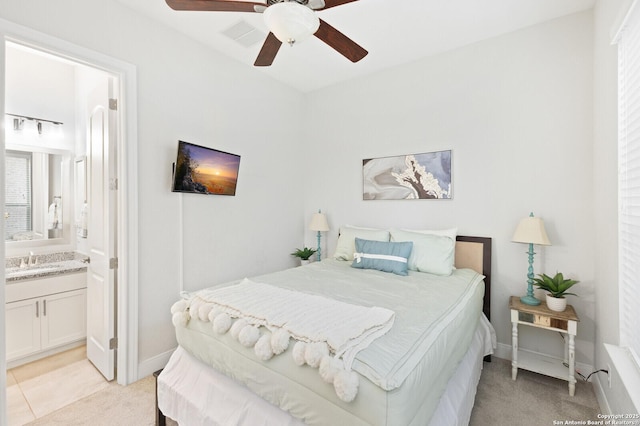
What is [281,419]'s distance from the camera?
137cm

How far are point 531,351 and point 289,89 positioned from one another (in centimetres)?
398

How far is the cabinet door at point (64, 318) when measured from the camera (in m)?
2.86

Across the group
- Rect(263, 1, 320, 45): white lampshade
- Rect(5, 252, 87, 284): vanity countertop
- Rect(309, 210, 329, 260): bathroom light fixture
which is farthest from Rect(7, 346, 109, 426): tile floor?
Rect(263, 1, 320, 45): white lampshade

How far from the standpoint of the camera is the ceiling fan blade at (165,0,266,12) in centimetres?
158

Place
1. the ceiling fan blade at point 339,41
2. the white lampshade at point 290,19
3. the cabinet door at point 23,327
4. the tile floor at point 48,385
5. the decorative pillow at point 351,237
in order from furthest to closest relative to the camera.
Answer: the decorative pillow at point 351,237
the cabinet door at point 23,327
the tile floor at point 48,385
the ceiling fan blade at point 339,41
the white lampshade at point 290,19

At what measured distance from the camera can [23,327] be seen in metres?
2.71

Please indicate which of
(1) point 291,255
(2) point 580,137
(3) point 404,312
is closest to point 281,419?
(3) point 404,312

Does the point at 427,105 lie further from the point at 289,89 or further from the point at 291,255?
the point at 291,255

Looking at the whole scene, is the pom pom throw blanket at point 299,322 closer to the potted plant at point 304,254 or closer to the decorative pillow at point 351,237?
the decorative pillow at point 351,237

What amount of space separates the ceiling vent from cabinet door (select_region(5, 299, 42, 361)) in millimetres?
3093

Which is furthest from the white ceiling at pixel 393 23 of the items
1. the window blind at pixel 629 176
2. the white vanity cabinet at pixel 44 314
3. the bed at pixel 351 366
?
the white vanity cabinet at pixel 44 314

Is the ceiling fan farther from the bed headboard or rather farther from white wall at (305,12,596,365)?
the bed headboard

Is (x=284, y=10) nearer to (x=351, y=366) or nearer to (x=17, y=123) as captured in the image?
(x=351, y=366)

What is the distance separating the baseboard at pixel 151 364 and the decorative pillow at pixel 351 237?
6.22 ft
